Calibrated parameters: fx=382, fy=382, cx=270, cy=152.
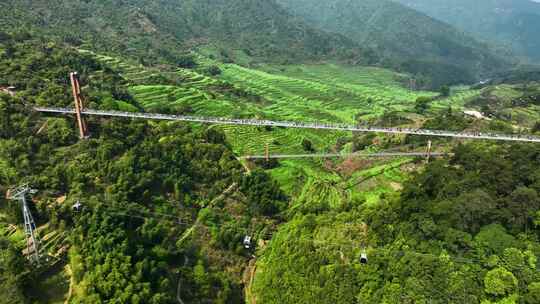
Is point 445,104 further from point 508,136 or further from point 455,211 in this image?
point 455,211

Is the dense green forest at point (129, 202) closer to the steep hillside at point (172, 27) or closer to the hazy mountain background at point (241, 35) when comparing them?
the steep hillside at point (172, 27)

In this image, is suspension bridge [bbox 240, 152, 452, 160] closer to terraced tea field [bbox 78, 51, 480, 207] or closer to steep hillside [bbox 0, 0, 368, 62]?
terraced tea field [bbox 78, 51, 480, 207]

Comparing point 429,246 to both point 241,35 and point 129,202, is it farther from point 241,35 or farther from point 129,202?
point 241,35

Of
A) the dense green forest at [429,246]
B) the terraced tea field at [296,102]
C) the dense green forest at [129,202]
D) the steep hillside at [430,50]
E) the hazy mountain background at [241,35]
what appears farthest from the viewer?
the steep hillside at [430,50]

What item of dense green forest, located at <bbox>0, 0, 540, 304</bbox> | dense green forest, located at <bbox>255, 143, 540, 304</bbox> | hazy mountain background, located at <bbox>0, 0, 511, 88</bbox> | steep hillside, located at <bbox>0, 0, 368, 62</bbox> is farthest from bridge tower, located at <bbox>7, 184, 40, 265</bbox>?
hazy mountain background, located at <bbox>0, 0, 511, 88</bbox>

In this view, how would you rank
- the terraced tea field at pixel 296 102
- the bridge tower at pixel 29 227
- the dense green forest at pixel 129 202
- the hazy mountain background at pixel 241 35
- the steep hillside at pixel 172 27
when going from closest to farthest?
1. the bridge tower at pixel 29 227
2. the dense green forest at pixel 129 202
3. the terraced tea field at pixel 296 102
4. the steep hillside at pixel 172 27
5. the hazy mountain background at pixel 241 35

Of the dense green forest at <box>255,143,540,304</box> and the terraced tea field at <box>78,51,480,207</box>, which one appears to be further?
the terraced tea field at <box>78,51,480,207</box>

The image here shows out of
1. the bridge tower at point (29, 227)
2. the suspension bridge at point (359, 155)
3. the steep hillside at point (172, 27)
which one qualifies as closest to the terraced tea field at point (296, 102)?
the suspension bridge at point (359, 155)

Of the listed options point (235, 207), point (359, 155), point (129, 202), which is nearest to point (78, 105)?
point (129, 202)
